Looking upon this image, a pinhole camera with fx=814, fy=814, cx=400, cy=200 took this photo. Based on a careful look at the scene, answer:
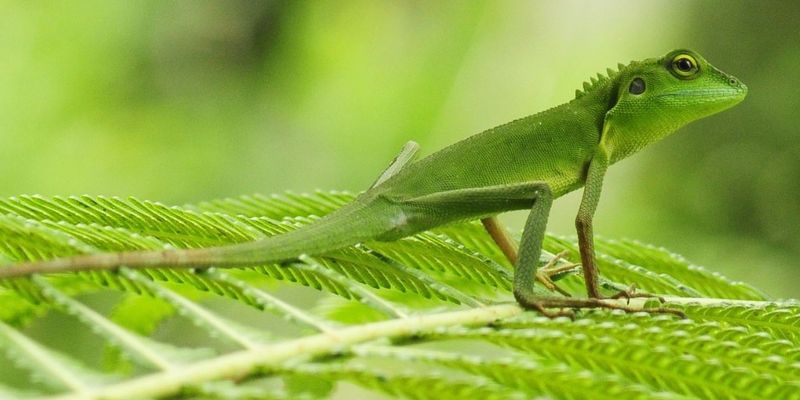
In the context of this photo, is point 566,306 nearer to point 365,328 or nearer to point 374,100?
point 365,328

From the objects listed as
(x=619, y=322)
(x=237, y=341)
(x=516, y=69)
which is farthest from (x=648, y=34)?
(x=237, y=341)

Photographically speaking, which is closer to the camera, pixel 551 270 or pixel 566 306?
pixel 566 306

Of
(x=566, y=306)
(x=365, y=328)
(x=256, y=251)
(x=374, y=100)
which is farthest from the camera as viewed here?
(x=374, y=100)

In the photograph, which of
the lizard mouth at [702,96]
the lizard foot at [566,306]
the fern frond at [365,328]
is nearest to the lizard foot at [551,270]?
the fern frond at [365,328]

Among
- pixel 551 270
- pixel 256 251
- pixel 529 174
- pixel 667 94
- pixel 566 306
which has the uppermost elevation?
pixel 667 94

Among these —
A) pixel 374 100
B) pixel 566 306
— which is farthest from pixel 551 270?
pixel 374 100

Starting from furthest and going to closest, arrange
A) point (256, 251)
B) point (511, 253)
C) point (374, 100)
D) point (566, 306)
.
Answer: point (374, 100)
point (511, 253)
point (566, 306)
point (256, 251)

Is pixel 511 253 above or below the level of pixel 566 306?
above

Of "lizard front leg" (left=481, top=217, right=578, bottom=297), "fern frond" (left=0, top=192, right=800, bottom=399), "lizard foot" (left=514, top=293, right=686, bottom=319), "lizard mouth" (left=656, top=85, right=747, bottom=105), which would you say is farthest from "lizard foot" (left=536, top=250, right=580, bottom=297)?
"lizard mouth" (left=656, top=85, right=747, bottom=105)

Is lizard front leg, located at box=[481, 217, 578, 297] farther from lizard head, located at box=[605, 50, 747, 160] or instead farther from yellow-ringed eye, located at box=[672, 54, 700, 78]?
yellow-ringed eye, located at box=[672, 54, 700, 78]
